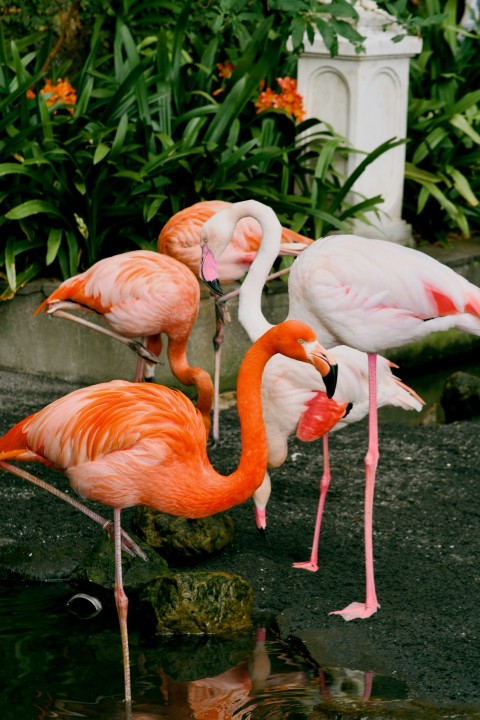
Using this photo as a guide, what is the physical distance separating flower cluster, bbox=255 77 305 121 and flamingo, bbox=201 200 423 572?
9.35ft

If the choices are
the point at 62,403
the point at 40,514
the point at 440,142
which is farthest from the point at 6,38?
the point at 62,403

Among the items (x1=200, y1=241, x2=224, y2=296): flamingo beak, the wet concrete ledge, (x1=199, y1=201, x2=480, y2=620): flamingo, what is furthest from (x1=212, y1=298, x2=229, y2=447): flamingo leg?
(x1=199, y1=201, x2=480, y2=620): flamingo

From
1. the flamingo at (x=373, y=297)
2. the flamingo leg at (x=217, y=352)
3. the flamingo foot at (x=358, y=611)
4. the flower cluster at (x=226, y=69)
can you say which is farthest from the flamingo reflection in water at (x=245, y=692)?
the flower cluster at (x=226, y=69)

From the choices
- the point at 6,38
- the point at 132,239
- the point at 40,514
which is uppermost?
the point at 6,38

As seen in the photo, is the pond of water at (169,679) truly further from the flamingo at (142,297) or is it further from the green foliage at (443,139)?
the green foliage at (443,139)

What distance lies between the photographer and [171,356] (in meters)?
6.29

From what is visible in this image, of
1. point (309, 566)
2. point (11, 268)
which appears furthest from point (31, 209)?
point (309, 566)

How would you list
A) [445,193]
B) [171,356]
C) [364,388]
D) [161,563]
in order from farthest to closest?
1. [445,193]
2. [171,356]
3. [364,388]
4. [161,563]

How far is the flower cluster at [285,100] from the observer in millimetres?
8031

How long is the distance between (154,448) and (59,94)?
4396mm

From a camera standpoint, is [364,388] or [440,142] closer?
[364,388]

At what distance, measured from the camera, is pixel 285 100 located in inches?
316

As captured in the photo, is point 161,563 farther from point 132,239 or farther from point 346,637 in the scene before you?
point 132,239

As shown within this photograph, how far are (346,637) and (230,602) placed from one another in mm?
468
